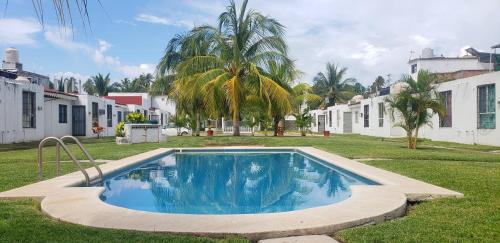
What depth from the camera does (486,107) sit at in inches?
731

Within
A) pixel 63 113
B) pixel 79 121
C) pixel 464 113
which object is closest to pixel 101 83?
pixel 79 121

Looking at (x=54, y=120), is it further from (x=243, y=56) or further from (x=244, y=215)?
(x=244, y=215)

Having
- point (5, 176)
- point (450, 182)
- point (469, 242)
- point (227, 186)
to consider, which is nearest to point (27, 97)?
point (5, 176)

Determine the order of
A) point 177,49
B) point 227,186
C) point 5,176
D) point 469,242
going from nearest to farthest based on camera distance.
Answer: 1. point 469,242
2. point 5,176
3. point 227,186
4. point 177,49

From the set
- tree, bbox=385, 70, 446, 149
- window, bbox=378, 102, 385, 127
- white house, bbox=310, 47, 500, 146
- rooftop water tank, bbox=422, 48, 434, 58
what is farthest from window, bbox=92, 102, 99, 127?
rooftop water tank, bbox=422, 48, 434, 58

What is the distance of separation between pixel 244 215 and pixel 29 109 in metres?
20.0

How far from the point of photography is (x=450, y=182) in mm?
7711

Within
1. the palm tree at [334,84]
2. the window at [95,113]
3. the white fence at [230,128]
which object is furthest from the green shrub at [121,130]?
the palm tree at [334,84]

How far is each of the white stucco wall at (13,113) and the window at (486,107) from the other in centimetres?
2058

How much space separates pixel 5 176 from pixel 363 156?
952 cm

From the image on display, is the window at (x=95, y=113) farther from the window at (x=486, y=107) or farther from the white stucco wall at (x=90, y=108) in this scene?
the window at (x=486, y=107)

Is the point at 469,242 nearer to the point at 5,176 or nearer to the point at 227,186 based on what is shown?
the point at 227,186

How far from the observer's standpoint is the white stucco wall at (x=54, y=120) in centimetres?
2430

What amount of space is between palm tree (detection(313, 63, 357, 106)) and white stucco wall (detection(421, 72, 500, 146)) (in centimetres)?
2908
